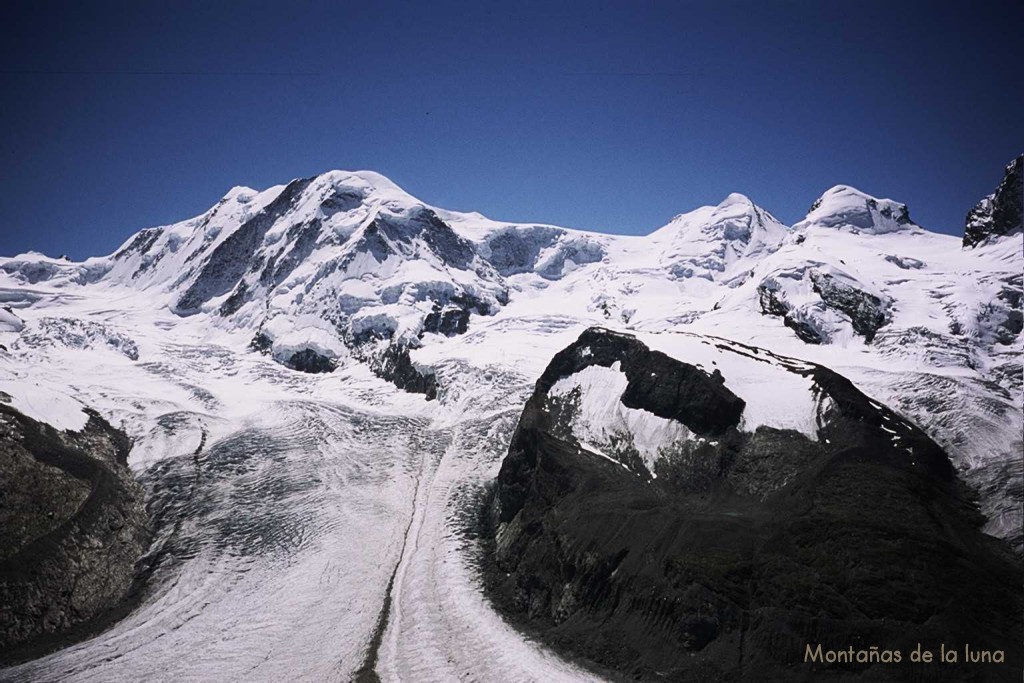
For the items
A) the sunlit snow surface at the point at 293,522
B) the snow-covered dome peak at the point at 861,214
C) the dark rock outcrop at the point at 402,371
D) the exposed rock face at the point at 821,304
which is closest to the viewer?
the sunlit snow surface at the point at 293,522

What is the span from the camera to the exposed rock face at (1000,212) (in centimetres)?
11619

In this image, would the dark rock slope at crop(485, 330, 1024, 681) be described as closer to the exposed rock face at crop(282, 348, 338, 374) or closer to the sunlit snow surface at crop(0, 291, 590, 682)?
the sunlit snow surface at crop(0, 291, 590, 682)

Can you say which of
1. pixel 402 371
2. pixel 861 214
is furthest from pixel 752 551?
pixel 861 214

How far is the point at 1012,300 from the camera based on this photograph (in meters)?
93.3

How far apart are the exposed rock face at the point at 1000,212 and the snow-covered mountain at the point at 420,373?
1.97ft

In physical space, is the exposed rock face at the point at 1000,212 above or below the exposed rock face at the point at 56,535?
above

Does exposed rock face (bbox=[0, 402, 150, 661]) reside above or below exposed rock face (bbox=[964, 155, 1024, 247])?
below

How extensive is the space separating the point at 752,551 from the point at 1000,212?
116688 mm

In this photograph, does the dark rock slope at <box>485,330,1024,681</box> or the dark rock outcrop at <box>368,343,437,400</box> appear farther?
the dark rock outcrop at <box>368,343,437,400</box>

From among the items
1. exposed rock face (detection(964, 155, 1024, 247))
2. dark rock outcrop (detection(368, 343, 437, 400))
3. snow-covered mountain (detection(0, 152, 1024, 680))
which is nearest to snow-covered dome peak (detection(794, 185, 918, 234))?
snow-covered mountain (detection(0, 152, 1024, 680))

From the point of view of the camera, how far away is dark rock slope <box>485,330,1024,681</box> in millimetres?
37969

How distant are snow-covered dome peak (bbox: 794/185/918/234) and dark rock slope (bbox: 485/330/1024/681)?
120 meters

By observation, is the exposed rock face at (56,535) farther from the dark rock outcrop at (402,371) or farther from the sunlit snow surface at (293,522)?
the dark rock outcrop at (402,371)

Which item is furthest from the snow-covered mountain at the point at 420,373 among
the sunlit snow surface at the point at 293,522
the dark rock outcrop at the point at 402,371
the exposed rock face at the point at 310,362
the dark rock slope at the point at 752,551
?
the dark rock slope at the point at 752,551
